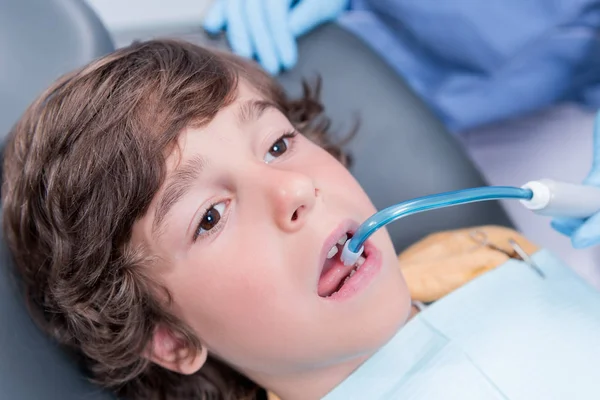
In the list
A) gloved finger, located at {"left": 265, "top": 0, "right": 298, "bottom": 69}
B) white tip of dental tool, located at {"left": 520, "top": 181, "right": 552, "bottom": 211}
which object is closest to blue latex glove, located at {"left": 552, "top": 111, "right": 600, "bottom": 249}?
white tip of dental tool, located at {"left": 520, "top": 181, "right": 552, "bottom": 211}

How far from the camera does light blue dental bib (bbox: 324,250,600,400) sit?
2.56 feet

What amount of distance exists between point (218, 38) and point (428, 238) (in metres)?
0.58

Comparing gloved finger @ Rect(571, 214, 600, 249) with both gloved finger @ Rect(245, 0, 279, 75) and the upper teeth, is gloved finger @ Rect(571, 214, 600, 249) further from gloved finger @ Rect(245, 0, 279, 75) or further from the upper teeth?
gloved finger @ Rect(245, 0, 279, 75)

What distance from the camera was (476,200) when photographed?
0.73 metres

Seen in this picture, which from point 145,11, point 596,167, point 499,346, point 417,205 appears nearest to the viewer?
point 417,205

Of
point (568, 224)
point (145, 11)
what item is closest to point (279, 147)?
point (568, 224)

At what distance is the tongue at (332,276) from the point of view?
0.79 m

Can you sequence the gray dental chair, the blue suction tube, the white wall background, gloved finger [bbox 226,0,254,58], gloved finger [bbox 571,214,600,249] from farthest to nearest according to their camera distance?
1. the white wall background
2. gloved finger [bbox 226,0,254,58]
3. the gray dental chair
4. gloved finger [bbox 571,214,600,249]
5. the blue suction tube

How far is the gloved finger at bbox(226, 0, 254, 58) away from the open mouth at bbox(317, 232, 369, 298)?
573mm

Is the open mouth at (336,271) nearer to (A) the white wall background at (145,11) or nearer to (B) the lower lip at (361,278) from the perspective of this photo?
(B) the lower lip at (361,278)

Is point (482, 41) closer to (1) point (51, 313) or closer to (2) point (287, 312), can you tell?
(2) point (287, 312)

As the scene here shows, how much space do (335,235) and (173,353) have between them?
0.97 ft

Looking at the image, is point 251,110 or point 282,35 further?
point 282,35

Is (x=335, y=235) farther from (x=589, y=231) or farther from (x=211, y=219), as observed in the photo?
(x=589, y=231)
